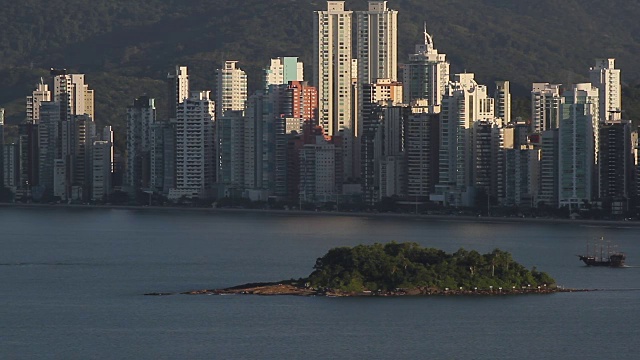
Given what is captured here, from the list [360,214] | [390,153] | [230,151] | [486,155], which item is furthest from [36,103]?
[486,155]

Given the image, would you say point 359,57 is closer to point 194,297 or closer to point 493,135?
point 493,135

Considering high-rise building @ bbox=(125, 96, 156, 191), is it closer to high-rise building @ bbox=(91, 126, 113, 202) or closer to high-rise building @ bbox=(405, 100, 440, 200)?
high-rise building @ bbox=(91, 126, 113, 202)

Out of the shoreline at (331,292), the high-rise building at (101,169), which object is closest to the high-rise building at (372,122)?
the high-rise building at (101,169)

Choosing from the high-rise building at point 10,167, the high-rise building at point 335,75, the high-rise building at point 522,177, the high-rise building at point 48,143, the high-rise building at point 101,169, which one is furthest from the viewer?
the high-rise building at point 10,167

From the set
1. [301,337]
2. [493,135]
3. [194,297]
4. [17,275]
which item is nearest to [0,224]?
[493,135]

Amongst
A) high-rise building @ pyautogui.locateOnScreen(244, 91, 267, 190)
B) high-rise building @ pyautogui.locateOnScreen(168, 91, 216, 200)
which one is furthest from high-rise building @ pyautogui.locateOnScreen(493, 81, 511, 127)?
high-rise building @ pyautogui.locateOnScreen(168, 91, 216, 200)

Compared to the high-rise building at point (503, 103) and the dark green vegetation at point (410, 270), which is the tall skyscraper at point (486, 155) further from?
the dark green vegetation at point (410, 270)

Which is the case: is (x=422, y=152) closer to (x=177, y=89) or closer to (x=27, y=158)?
(x=27, y=158)
